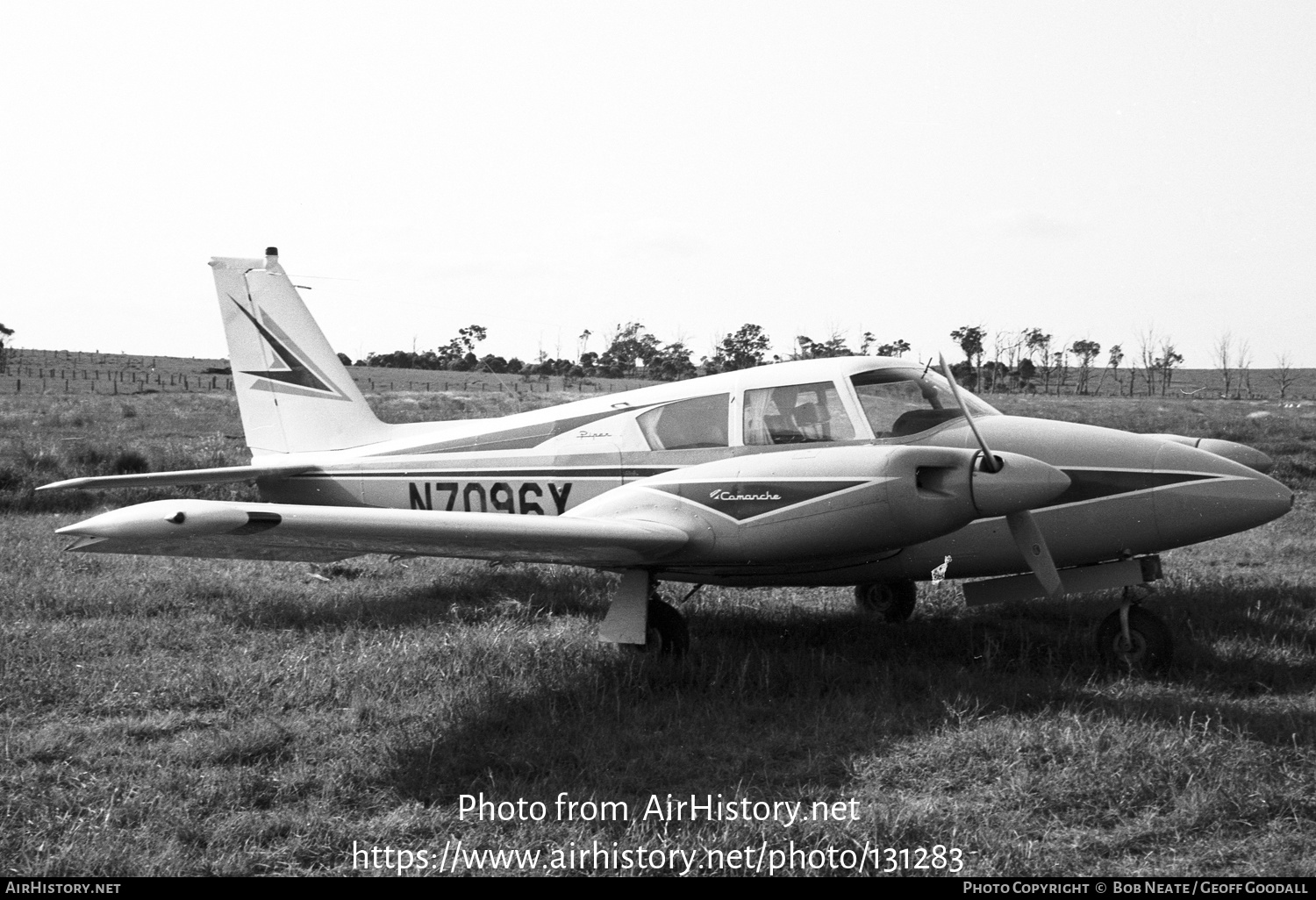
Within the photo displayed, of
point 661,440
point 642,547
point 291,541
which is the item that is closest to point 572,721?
point 642,547

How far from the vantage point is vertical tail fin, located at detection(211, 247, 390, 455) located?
35.6 feet

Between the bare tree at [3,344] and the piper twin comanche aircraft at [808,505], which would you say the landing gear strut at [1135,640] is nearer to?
the piper twin comanche aircraft at [808,505]

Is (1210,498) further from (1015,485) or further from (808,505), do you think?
(808,505)

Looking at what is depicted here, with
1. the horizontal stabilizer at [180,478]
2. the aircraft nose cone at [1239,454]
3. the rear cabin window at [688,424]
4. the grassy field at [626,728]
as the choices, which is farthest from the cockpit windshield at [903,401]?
the horizontal stabilizer at [180,478]

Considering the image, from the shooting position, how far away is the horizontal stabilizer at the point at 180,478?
7.09 metres

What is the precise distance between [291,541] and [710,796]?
288cm

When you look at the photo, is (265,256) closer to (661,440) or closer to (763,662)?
(661,440)

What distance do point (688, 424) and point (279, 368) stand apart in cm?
548

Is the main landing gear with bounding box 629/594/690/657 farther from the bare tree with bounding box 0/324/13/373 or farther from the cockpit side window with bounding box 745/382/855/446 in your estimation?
the bare tree with bounding box 0/324/13/373

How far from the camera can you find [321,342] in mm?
11273

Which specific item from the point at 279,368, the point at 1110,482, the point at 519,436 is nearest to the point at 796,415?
the point at 1110,482

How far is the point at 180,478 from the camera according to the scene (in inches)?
338

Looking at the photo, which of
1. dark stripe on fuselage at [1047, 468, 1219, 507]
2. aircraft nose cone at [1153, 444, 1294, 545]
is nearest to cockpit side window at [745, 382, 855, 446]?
dark stripe on fuselage at [1047, 468, 1219, 507]

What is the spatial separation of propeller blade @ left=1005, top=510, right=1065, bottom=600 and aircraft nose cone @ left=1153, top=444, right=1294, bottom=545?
0.86m
